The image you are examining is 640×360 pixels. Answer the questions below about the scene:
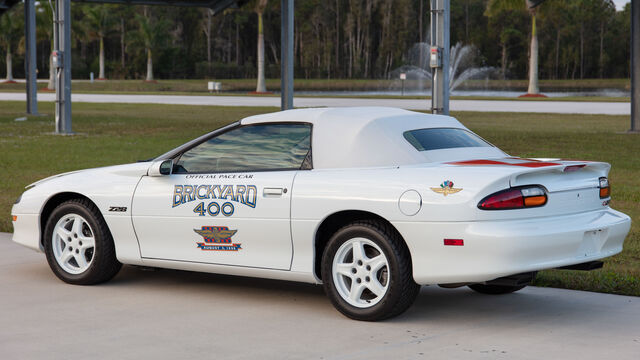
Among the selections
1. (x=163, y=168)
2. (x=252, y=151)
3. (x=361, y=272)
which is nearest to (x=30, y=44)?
(x=163, y=168)

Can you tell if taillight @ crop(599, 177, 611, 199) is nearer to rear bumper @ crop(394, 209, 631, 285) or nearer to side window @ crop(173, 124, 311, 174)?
rear bumper @ crop(394, 209, 631, 285)

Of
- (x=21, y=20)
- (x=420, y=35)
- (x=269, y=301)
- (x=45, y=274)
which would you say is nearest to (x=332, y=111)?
(x=269, y=301)

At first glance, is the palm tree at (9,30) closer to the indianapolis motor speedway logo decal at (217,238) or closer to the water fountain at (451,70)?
the water fountain at (451,70)

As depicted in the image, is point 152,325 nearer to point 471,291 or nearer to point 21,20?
point 471,291

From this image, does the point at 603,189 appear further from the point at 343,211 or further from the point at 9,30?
the point at 9,30

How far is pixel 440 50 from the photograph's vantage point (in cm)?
1656

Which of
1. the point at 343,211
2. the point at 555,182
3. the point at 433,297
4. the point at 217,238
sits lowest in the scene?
the point at 433,297

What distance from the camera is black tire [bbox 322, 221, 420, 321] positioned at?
6250 millimetres

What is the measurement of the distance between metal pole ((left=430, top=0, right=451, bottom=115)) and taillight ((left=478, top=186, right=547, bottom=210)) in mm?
10318

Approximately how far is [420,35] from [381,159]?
380 ft

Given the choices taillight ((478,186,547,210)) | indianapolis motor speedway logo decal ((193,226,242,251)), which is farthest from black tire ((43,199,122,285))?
taillight ((478,186,547,210))

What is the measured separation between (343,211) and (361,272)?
427 millimetres

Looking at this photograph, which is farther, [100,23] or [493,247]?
[100,23]

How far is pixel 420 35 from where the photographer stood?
395 feet
